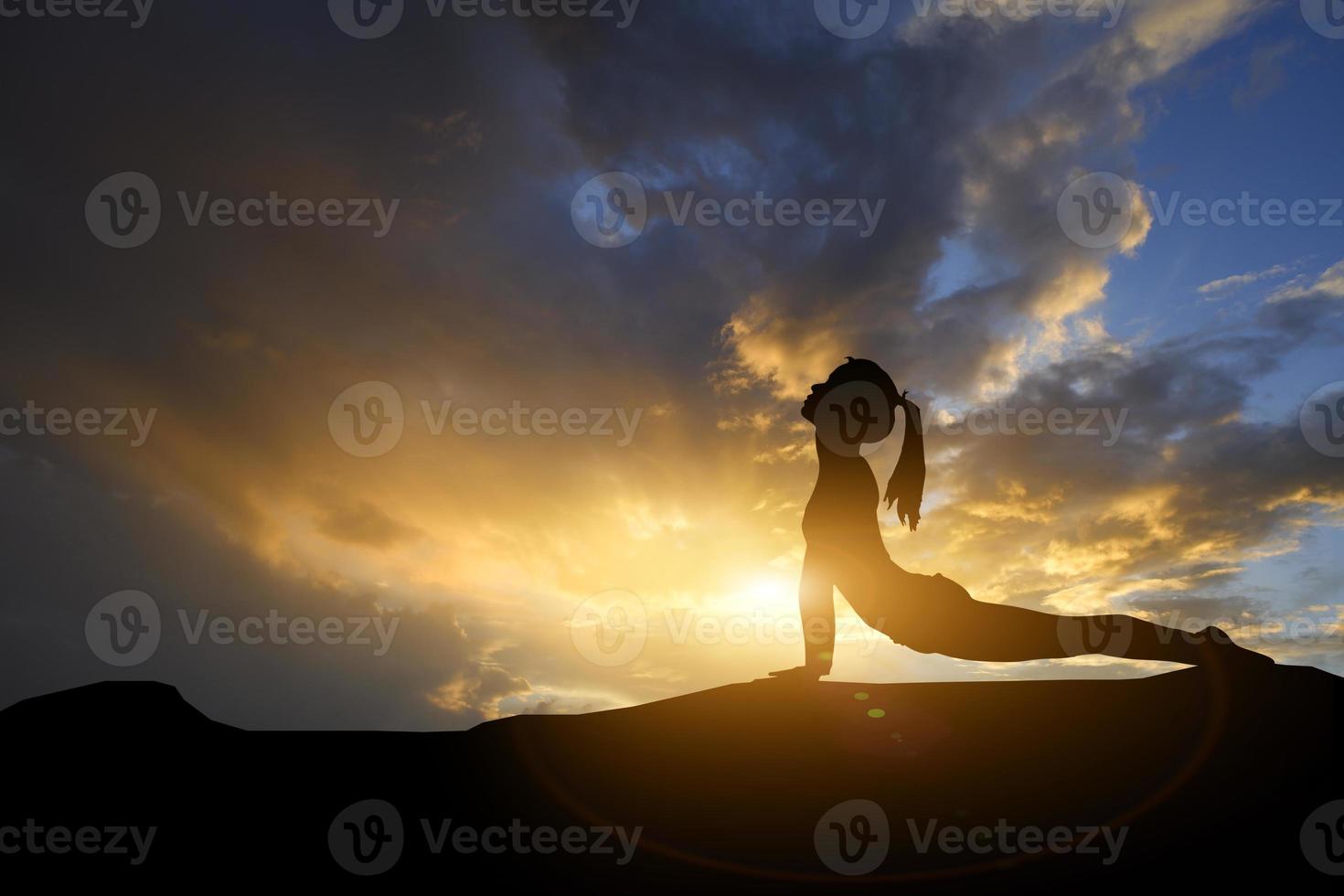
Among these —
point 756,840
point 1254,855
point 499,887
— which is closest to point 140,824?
point 499,887

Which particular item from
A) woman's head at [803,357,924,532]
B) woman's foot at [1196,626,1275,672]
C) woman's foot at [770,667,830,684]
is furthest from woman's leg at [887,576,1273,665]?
woman's head at [803,357,924,532]

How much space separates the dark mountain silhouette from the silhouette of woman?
0.46m

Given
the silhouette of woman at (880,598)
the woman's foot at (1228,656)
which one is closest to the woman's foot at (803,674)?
the silhouette of woman at (880,598)

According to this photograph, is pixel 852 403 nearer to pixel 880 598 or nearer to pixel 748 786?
pixel 880 598

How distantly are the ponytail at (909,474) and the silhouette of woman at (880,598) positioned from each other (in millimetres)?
378

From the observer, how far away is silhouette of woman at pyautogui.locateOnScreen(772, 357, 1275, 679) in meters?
10.1

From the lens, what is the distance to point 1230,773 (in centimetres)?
888

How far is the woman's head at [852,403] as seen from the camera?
10500mm

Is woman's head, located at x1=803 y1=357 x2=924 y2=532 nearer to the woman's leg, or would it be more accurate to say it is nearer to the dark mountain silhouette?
the woman's leg

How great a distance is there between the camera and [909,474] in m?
11.0

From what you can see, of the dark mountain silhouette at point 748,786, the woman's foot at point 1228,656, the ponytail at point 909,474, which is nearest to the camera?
the dark mountain silhouette at point 748,786

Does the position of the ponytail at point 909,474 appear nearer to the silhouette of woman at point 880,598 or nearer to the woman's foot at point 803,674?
the silhouette of woman at point 880,598

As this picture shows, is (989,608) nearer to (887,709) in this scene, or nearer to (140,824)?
(887,709)

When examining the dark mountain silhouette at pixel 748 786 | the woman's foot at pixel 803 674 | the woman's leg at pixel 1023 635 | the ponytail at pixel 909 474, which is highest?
the ponytail at pixel 909 474
